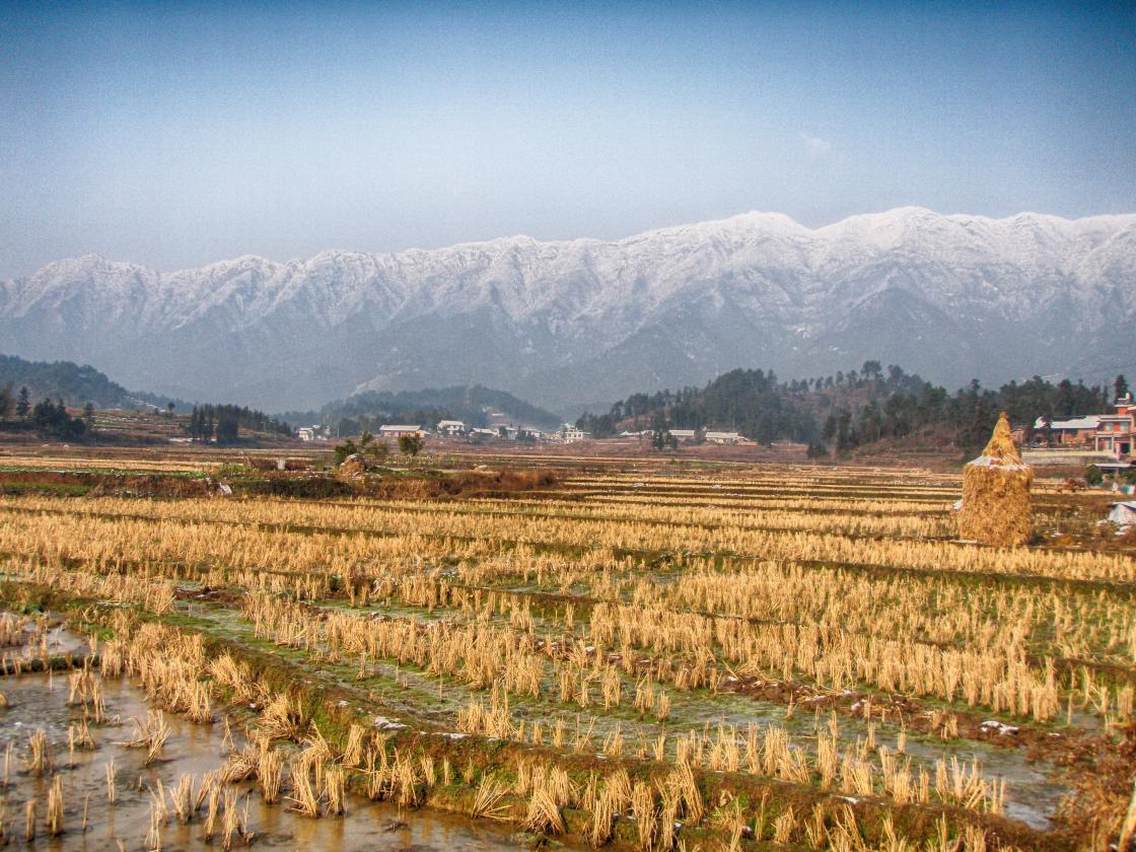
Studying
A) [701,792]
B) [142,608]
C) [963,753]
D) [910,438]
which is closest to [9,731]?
[142,608]

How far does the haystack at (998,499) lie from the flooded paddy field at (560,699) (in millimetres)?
3764

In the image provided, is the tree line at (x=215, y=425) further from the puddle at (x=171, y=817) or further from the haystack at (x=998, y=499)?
the puddle at (x=171, y=817)

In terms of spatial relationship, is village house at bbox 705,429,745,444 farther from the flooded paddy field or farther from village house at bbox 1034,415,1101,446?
the flooded paddy field

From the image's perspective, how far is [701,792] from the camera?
7.54 metres

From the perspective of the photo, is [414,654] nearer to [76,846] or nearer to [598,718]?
[598,718]

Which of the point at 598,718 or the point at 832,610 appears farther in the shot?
the point at 832,610

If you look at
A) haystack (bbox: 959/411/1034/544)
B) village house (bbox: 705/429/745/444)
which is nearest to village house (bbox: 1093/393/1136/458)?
haystack (bbox: 959/411/1034/544)

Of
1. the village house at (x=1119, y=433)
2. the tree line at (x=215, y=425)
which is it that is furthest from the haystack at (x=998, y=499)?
the tree line at (x=215, y=425)

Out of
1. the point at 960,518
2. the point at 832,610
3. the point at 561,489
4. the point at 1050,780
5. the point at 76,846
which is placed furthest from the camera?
the point at 561,489

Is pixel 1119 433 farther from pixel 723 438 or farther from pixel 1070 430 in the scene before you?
pixel 723 438

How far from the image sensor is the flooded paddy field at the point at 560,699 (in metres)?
7.33

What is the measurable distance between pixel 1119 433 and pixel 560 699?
253 feet

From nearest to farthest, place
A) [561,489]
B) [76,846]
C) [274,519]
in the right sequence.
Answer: [76,846], [274,519], [561,489]

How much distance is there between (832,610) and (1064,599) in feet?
18.2
